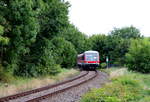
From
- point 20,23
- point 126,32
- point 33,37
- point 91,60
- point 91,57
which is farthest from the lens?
point 126,32

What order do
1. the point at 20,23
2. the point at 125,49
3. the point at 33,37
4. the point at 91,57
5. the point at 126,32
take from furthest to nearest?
the point at 126,32, the point at 125,49, the point at 91,57, the point at 33,37, the point at 20,23

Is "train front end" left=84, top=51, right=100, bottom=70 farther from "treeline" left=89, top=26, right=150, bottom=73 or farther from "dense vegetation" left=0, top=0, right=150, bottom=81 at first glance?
"dense vegetation" left=0, top=0, right=150, bottom=81

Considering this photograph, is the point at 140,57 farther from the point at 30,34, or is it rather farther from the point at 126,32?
the point at 126,32

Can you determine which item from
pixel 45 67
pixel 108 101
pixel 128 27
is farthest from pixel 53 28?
pixel 128 27

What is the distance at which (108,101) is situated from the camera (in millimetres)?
9539

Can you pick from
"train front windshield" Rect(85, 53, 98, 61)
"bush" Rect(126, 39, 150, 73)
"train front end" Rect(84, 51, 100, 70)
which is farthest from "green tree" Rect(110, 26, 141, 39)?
"bush" Rect(126, 39, 150, 73)

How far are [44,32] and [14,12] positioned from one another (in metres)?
6.66

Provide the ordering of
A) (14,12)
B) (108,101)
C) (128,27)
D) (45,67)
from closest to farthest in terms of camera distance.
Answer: (108,101) → (14,12) → (45,67) → (128,27)

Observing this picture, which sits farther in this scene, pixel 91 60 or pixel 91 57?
pixel 91 57

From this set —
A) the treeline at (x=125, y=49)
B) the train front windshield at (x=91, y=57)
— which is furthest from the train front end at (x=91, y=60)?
the treeline at (x=125, y=49)

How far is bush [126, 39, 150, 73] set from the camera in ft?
92.5

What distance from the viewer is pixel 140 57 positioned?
94.1ft

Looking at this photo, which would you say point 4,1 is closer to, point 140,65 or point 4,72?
point 4,72

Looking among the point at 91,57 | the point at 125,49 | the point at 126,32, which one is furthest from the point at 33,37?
the point at 126,32
